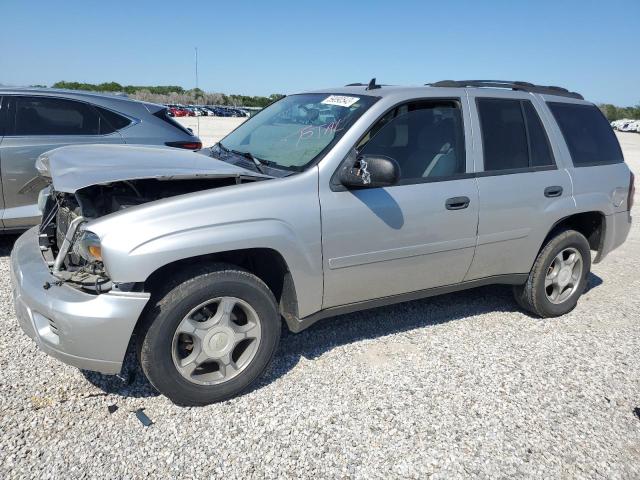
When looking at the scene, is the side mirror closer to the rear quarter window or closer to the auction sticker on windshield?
the auction sticker on windshield

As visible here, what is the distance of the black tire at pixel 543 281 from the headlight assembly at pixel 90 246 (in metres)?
3.32

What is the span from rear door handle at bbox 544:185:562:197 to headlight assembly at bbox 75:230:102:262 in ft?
10.5

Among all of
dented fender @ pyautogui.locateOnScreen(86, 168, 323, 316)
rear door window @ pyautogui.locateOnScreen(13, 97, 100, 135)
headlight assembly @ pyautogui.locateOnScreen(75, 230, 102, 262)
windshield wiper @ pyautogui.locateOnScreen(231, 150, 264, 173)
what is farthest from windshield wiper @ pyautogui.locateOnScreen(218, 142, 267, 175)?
rear door window @ pyautogui.locateOnScreen(13, 97, 100, 135)

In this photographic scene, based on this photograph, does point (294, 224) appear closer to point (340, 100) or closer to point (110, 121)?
point (340, 100)

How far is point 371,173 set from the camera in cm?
303

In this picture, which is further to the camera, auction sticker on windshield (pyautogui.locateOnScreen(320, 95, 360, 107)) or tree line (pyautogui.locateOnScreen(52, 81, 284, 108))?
tree line (pyautogui.locateOnScreen(52, 81, 284, 108))

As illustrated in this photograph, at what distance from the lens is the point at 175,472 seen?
246 cm

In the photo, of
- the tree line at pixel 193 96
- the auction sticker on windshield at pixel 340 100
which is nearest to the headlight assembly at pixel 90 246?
the auction sticker on windshield at pixel 340 100

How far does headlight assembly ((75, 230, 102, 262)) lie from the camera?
104 inches

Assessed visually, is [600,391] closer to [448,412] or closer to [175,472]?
[448,412]

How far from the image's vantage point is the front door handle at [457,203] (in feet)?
11.5

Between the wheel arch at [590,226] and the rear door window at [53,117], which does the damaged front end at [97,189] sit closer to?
the rear door window at [53,117]

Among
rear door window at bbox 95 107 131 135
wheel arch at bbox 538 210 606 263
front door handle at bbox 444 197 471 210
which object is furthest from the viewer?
rear door window at bbox 95 107 131 135

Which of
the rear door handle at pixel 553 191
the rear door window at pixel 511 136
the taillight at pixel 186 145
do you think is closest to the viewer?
the rear door window at pixel 511 136
